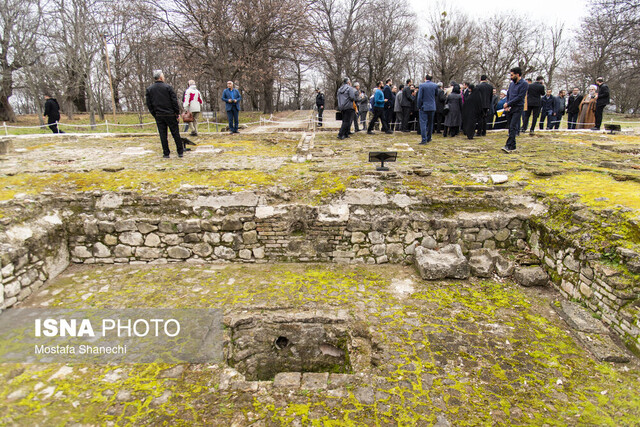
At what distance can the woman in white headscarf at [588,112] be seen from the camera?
12477 millimetres

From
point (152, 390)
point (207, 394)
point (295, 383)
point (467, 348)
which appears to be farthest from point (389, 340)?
point (152, 390)

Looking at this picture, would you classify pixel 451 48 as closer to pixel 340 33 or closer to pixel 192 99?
pixel 340 33

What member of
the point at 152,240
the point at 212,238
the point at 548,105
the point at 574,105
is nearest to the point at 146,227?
the point at 152,240

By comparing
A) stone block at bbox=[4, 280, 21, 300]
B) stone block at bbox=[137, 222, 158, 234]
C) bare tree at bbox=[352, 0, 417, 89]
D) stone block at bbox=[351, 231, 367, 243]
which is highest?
bare tree at bbox=[352, 0, 417, 89]

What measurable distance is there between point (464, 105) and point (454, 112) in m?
0.36

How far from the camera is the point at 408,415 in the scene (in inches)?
110

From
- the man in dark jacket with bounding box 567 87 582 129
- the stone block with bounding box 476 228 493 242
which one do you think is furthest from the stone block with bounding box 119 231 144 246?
the man in dark jacket with bounding box 567 87 582 129

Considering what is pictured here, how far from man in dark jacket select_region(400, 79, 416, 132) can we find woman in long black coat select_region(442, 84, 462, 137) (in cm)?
119

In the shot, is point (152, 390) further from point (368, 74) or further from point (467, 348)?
point (368, 74)

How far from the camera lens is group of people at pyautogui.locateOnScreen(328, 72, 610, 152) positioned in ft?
30.7

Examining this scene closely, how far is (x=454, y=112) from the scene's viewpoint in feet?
35.1

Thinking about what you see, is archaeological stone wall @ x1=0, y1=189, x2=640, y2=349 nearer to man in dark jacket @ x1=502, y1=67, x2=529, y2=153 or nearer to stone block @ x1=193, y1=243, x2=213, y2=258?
A: stone block @ x1=193, y1=243, x2=213, y2=258

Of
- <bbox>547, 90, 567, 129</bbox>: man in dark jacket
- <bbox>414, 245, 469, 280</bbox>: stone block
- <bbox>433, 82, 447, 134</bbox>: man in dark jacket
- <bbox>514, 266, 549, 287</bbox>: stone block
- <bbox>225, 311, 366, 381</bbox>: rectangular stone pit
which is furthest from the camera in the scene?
<bbox>547, 90, 567, 129</bbox>: man in dark jacket

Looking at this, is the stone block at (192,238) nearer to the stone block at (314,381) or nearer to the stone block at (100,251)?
the stone block at (100,251)
